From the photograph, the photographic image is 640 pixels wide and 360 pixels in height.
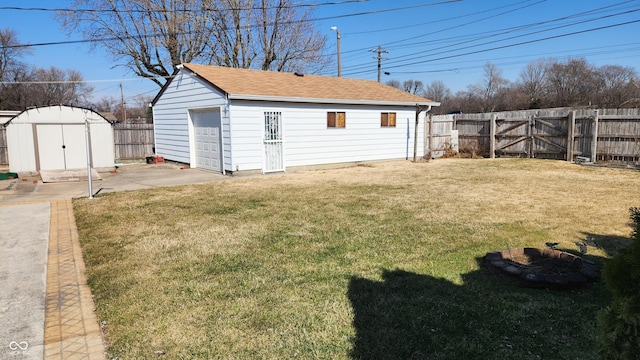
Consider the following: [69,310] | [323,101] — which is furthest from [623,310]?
[323,101]

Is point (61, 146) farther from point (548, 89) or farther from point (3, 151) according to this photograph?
point (548, 89)

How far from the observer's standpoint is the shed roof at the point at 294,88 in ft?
44.0

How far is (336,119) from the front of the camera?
15844mm

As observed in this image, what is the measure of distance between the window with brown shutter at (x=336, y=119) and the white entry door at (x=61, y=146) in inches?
340

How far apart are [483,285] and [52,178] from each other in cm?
1255

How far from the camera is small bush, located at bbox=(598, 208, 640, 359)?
1.78 m

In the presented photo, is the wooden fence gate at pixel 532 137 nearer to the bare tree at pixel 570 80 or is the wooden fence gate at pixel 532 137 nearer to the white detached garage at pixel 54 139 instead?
the white detached garage at pixel 54 139

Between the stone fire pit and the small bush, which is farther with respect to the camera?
the stone fire pit

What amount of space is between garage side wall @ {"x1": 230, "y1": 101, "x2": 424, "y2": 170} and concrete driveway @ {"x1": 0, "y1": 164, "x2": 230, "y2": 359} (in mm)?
5390

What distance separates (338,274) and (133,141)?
725 inches

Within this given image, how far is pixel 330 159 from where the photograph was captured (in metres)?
15.9

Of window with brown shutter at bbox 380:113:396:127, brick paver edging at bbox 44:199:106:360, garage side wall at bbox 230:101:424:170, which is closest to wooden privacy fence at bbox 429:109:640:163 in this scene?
garage side wall at bbox 230:101:424:170

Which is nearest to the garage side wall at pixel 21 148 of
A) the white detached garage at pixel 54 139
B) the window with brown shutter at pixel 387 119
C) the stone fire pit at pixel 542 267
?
the white detached garage at pixel 54 139

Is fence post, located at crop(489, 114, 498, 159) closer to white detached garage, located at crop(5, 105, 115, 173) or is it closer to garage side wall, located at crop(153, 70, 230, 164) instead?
garage side wall, located at crop(153, 70, 230, 164)
